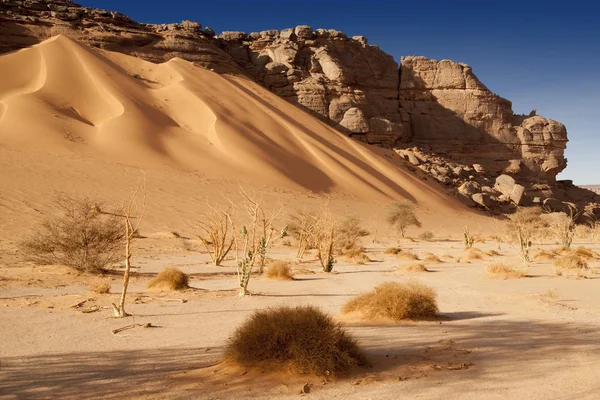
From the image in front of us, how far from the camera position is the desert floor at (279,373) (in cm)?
466

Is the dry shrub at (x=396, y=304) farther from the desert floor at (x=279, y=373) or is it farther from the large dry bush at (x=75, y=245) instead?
the large dry bush at (x=75, y=245)

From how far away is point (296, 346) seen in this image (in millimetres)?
4961

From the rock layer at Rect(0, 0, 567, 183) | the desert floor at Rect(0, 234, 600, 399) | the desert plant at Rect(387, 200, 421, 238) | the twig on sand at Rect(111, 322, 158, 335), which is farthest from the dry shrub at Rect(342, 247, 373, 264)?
the rock layer at Rect(0, 0, 567, 183)

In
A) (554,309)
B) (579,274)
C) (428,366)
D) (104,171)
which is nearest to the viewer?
(428,366)

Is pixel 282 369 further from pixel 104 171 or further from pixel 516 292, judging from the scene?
pixel 104 171

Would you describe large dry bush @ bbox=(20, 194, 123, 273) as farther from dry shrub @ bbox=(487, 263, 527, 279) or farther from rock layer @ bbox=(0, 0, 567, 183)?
rock layer @ bbox=(0, 0, 567, 183)

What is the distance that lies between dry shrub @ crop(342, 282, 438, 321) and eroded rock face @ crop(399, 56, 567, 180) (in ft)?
179

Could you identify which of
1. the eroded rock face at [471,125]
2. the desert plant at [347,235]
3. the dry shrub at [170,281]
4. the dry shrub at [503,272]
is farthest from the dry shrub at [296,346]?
the eroded rock face at [471,125]

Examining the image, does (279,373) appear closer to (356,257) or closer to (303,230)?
(303,230)

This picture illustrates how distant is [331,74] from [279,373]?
57.2 metres

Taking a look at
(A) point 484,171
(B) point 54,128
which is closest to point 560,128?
(A) point 484,171

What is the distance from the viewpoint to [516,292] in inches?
446

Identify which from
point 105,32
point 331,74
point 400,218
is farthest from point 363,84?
point 400,218

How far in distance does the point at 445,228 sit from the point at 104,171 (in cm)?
2464
